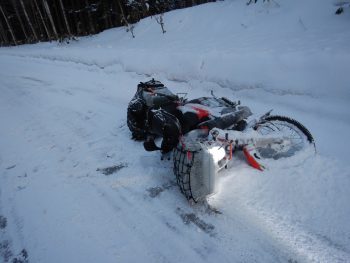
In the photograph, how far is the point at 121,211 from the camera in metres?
3.04

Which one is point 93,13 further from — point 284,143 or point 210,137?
point 284,143

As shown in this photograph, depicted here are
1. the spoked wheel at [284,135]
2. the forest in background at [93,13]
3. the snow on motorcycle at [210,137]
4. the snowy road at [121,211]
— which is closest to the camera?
the snowy road at [121,211]

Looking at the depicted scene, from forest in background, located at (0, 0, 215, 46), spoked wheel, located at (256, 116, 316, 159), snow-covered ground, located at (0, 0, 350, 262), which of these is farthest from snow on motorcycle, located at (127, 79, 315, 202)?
forest in background, located at (0, 0, 215, 46)

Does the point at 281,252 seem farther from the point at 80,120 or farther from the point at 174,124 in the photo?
the point at 80,120

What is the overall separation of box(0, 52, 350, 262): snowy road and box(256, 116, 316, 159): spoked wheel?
0.24m

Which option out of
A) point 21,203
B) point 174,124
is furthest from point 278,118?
point 21,203

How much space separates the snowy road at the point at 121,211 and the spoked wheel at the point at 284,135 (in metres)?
0.24

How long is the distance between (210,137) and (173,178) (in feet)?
2.60

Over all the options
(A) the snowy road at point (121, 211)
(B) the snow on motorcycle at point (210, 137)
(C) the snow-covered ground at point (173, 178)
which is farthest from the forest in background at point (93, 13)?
(B) the snow on motorcycle at point (210, 137)

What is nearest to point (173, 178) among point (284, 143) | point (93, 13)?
point (284, 143)

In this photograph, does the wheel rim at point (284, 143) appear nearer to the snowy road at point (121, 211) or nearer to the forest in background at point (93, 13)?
the snowy road at point (121, 211)

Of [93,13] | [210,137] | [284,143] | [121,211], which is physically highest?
[93,13]

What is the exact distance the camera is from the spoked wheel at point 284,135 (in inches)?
135

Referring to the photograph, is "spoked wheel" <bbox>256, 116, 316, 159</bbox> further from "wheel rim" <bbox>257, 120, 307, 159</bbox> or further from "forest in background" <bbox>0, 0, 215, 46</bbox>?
"forest in background" <bbox>0, 0, 215, 46</bbox>
